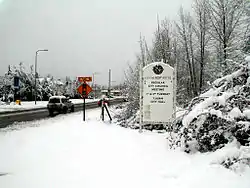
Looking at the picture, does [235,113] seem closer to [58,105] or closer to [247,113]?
[247,113]

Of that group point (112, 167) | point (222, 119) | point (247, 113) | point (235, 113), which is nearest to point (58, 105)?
point (112, 167)

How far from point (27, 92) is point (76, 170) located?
43.3 m

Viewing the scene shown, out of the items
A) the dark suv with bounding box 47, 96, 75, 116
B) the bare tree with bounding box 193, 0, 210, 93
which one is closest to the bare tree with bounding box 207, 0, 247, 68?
the bare tree with bounding box 193, 0, 210, 93

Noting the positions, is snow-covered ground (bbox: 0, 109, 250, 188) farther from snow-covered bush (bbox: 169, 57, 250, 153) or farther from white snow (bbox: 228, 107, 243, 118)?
white snow (bbox: 228, 107, 243, 118)

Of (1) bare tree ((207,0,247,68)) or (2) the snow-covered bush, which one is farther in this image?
(1) bare tree ((207,0,247,68))

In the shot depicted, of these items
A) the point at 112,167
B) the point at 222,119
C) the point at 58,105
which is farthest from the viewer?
the point at 58,105

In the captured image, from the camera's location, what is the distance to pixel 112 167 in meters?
5.07

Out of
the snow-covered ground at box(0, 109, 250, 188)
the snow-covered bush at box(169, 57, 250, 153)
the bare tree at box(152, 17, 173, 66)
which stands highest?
the bare tree at box(152, 17, 173, 66)

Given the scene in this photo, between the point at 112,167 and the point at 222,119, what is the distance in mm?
2388

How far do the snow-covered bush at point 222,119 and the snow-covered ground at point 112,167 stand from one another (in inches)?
11.9

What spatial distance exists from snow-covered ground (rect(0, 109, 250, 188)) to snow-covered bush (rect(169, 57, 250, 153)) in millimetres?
303

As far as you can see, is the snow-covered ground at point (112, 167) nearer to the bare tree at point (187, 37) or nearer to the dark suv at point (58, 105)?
the dark suv at point (58, 105)

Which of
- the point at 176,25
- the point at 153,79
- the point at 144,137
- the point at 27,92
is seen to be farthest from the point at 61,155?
the point at 27,92

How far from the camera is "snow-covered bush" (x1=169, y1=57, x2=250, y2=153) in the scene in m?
4.76
